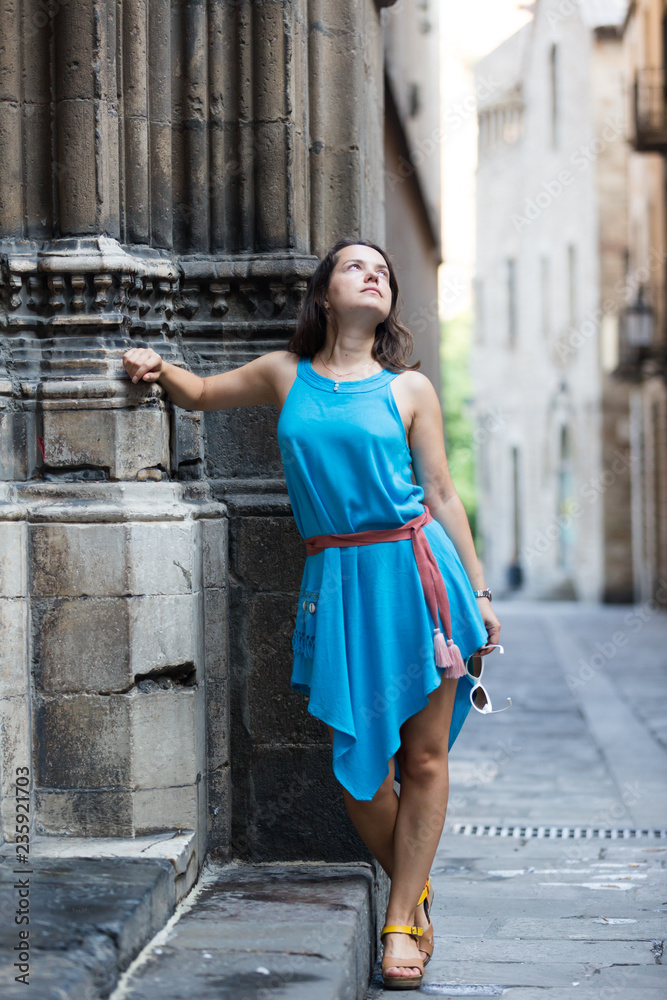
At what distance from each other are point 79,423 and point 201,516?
428mm

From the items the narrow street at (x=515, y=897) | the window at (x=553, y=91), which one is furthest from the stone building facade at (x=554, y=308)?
the narrow street at (x=515, y=897)

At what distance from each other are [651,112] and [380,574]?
60.8 feet

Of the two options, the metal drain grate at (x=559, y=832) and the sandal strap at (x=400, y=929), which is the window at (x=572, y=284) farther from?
the sandal strap at (x=400, y=929)

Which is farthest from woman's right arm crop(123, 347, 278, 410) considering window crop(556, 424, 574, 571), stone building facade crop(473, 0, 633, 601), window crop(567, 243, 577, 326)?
window crop(556, 424, 574, 571)

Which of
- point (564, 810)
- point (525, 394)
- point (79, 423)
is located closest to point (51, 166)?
point (79, 423)

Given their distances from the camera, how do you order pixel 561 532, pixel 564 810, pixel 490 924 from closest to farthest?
1. pixel 490 924
2. pixel 564 810
3. pixel 561 532

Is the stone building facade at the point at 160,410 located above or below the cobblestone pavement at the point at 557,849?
above

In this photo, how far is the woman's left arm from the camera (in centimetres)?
330

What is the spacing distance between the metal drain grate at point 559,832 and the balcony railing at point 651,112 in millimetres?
16519

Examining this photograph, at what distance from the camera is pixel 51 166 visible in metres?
3.64

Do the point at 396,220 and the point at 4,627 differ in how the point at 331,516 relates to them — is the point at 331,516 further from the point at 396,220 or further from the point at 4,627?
the point at 396,220

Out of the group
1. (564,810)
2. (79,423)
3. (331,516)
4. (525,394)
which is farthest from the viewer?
(525,394)

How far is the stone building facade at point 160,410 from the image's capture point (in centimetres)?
340

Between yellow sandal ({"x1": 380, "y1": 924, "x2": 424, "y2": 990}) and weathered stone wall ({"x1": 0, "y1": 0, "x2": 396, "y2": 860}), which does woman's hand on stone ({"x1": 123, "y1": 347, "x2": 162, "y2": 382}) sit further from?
yellow sandal ({"x1": 380, "y1": 924, "x2": 424, "y2": 990})
